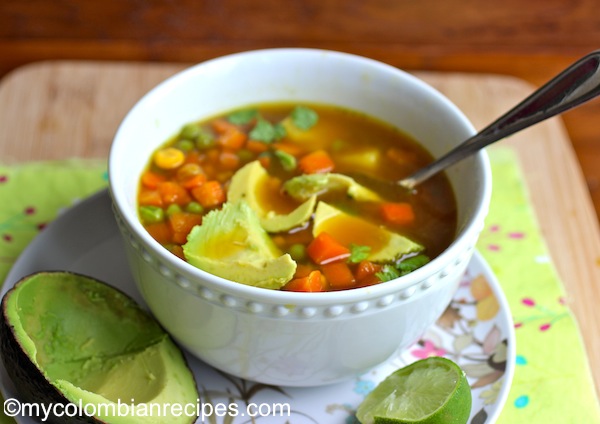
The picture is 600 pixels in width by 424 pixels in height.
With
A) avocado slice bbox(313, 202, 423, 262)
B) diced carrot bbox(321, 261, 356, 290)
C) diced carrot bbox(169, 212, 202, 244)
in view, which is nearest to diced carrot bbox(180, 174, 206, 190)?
diced carrot bbox(169, 212, 202, 244)

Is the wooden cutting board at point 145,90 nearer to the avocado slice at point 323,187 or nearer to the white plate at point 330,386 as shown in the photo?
the white plate at point 330,386

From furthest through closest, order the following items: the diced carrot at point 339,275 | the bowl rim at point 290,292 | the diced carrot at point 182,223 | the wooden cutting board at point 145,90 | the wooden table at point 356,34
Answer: the wooden table at point 356,34 < the wooden cutting board at point 145,90 < the diced carrot at point 182,223 < the diced carrot at point 339,275 < the bowl rim at point 290,292

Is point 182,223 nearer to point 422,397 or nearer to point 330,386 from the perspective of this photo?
point 330,386

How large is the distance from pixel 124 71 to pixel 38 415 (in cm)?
181

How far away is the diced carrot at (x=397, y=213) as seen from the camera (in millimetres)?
2045

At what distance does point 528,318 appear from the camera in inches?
89.0

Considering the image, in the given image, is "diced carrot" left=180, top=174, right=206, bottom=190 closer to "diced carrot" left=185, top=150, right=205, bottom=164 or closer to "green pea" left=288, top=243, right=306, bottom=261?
"diced carrot" left=185, top=150, right=205, bottom=164

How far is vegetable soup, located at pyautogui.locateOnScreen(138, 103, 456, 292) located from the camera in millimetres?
1822

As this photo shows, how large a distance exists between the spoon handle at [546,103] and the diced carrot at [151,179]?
746mm

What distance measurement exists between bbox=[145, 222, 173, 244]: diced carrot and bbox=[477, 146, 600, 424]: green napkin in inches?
37.5

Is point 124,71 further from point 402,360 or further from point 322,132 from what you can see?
point 402,360

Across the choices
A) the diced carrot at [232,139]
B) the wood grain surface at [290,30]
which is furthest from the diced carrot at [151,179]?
the wood grain surface at [290,30]

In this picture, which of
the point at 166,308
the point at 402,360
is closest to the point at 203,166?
the point at 166,308

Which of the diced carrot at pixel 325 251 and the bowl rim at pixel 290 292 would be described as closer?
the bowl rim at pixel 290 292
